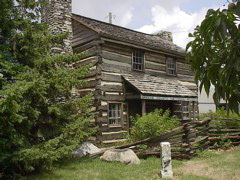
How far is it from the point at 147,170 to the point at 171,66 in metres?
11.1

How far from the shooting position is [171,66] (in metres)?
18.4

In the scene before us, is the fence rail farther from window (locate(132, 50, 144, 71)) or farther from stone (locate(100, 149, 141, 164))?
window (locate(132, 50, 144, 71))

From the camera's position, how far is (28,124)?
749 centimetres

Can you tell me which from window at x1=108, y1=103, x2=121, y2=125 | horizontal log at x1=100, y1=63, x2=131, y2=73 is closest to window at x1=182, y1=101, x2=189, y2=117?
horizontal log at x1=100, y1=63, x2=131, y2=73

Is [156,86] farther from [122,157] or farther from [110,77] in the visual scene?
[122,157]

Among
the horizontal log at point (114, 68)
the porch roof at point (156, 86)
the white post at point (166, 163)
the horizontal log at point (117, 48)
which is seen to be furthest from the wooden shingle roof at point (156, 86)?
the white post at point (166, 163)

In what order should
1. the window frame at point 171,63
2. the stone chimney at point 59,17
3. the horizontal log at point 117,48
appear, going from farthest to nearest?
the window frame at point 171,63 < the stone chimney at point 59,17 < the horizontal log at point 117,48

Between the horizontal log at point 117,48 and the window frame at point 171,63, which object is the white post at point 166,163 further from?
the window frame at point 171,63

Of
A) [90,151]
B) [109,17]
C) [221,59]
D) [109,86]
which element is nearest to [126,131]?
[109,86]

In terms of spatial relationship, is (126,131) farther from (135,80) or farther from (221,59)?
(221,59)

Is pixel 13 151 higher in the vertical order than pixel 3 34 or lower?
lower

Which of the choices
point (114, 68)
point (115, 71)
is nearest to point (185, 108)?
point (115, 71)

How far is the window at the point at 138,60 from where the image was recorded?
51.9ft

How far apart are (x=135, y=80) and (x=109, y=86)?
5.46 ft
